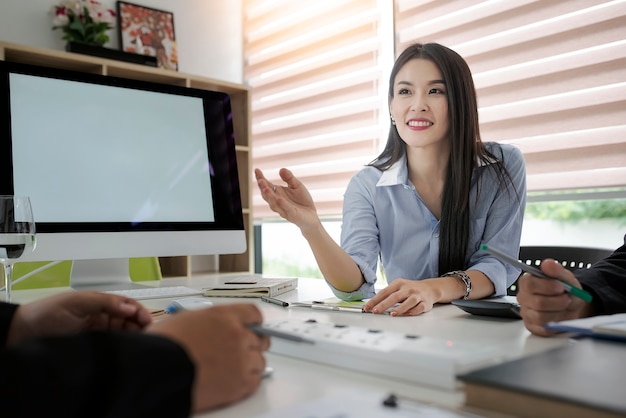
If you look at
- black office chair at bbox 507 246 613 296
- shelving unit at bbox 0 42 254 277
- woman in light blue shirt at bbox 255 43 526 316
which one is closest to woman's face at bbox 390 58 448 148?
woman in light blue shirt at bbox 255 43 526 316

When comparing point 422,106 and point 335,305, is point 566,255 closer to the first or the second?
point 422,106

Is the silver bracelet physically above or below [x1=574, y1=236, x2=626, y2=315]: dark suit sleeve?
below

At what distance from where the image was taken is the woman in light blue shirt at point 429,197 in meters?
1.55

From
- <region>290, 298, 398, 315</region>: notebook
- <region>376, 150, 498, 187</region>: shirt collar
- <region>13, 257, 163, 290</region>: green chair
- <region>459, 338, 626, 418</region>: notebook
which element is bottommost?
<region>13, 257, 163, 290</region>: green chair

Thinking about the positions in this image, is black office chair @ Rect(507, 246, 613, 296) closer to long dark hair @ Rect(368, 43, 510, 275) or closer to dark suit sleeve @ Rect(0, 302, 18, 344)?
long dark hair @ Rect(368, 43, 510, 275)

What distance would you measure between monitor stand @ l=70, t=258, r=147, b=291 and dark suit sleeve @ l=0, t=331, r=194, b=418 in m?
1.10

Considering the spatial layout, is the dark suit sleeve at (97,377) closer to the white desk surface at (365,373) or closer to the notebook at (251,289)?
the white desk surface at (365,373)

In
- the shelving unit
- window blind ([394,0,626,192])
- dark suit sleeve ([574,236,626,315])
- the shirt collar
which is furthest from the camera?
the shelving unit

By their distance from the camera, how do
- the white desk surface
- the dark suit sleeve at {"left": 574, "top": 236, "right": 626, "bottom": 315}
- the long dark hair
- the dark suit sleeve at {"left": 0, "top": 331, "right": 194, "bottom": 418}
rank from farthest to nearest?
the long dark hair, the dark suit sleeve at {"left": 574, "top": 236, "right": 626, "bottom": 315}, the white desk surface, the dark suit sleeve at {"left": 0, "top": 331, "right": 194, "bottom": 418}

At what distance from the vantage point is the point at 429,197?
178cm

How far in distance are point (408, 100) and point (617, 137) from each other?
3.41 ft

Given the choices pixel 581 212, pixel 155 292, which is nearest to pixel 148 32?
pixel 155 292

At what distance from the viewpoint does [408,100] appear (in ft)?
5.95

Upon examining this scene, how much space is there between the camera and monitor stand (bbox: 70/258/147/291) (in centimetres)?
151
